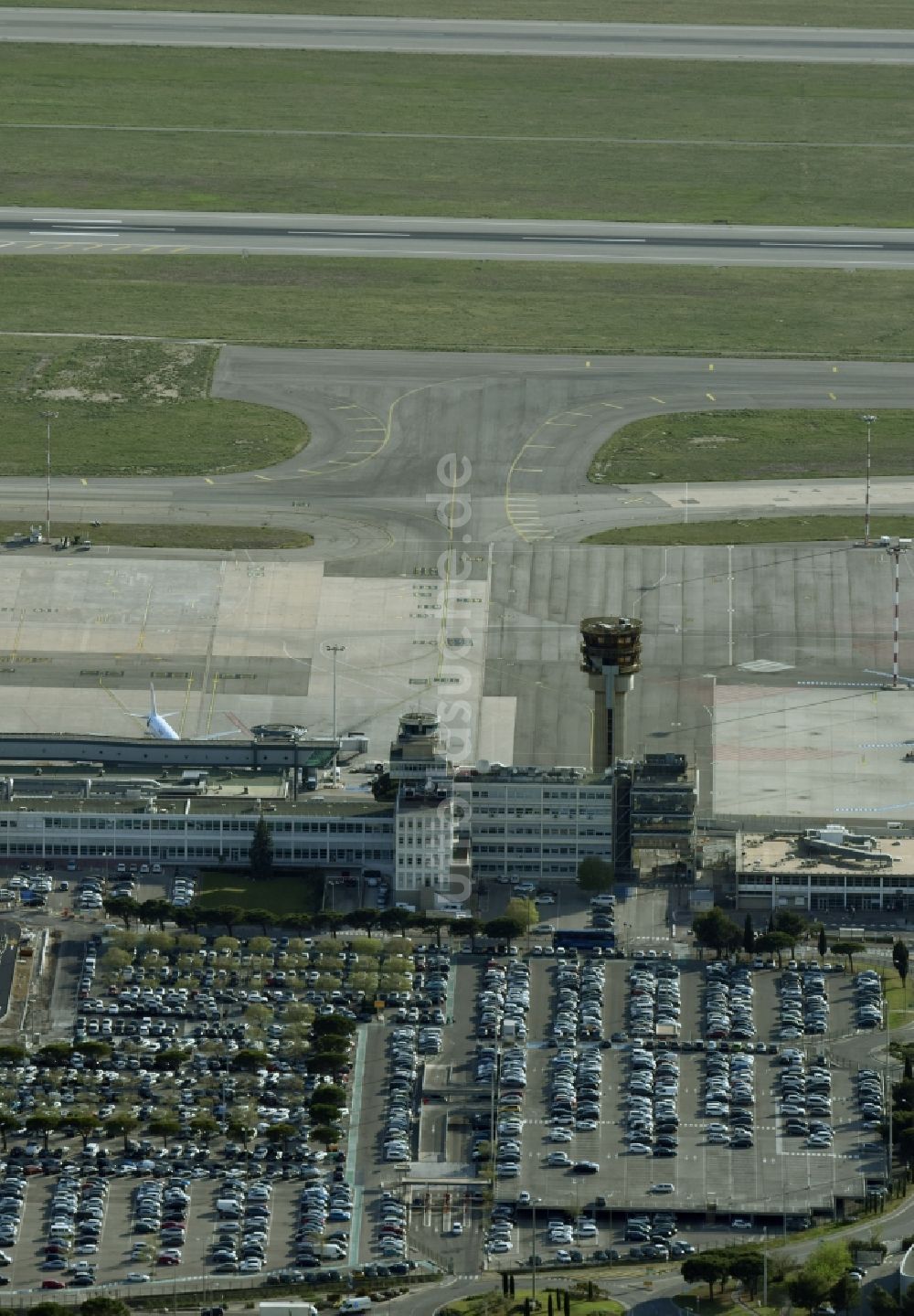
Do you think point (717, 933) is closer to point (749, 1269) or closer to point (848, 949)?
point (848, 949)

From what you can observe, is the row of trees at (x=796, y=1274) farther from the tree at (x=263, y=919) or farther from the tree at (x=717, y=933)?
the tree at (x=263, y=919)

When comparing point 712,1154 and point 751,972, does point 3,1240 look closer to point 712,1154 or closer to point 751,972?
point 712,1154

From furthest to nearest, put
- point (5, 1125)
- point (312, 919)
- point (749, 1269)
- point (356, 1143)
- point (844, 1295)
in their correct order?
point (312, 919), point (356, 1143), point (5, 1125), point (749, 1269), point (844, 1295)

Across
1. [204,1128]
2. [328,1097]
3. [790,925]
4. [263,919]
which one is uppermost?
[790,925]

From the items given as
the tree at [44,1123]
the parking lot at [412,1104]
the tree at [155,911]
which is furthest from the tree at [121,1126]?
the tree at [155,911]

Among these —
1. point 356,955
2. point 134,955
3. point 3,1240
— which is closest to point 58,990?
point 134,955

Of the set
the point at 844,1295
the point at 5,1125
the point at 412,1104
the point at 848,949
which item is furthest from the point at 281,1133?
the point at 848,949

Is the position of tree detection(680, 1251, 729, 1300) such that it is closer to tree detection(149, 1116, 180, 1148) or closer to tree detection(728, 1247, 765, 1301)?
tree detection(728, 1247, 765, 1301)

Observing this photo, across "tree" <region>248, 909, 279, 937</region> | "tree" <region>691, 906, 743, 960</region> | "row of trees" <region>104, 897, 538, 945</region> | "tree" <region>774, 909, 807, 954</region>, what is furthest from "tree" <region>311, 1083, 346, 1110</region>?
"tree" <region>774, 909, 807, 954</region>

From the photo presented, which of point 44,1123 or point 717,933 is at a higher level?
point 717,933
